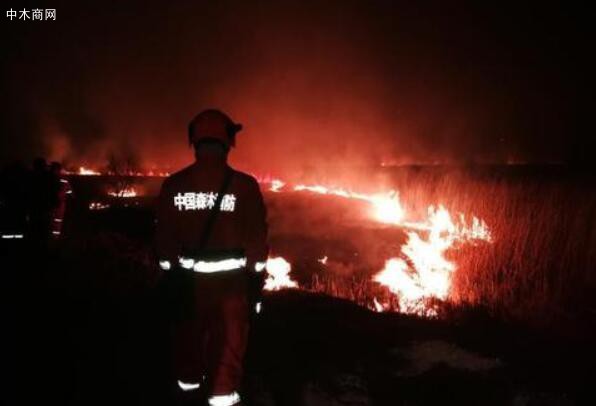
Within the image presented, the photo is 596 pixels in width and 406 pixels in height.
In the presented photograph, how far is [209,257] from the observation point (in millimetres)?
3293

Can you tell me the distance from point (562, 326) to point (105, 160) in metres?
31.1

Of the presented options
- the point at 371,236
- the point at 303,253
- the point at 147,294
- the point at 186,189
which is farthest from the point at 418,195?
the point at 186,189

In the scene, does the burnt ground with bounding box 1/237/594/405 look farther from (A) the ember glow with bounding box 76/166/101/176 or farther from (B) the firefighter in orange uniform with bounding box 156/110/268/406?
(A) the ember glow with bounding box 76/166/101/176

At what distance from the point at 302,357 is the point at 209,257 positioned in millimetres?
2253

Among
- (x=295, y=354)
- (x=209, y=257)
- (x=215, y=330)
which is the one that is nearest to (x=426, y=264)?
(x=295, y=354)

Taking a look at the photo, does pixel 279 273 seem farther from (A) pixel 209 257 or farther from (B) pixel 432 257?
(A) pixel 209 257

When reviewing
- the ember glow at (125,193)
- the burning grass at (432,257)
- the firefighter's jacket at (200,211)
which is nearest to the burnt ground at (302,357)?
the firefighter's jacket at (200,211)

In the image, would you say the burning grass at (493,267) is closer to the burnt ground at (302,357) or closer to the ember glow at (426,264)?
the ember glow at (426,264)

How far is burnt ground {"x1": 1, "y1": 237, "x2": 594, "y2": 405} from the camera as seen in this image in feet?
14.4

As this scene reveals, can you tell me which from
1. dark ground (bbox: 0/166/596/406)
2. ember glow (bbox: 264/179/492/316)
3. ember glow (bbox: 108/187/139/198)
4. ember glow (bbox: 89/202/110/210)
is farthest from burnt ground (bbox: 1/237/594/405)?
ember glow (bbox: 108/187/139/198)

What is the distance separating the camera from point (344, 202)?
15781 mm

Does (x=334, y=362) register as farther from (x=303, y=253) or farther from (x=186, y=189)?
(x=303, y=253)

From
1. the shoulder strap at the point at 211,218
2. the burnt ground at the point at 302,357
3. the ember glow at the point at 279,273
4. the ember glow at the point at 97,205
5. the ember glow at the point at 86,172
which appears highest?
the ember glow at the point at 86,172

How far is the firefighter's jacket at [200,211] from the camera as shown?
334 centimetres
